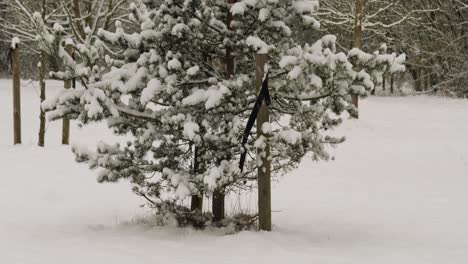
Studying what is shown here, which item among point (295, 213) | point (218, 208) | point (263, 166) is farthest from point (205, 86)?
point (295, 213)

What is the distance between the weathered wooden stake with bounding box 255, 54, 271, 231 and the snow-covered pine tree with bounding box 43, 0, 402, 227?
0.38 ft

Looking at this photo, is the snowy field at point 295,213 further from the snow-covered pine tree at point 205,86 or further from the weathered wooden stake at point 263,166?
the snow-covered pine tree at point 205,86

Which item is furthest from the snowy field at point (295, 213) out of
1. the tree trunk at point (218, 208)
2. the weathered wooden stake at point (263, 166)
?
the tree trunk at point (218, 208)

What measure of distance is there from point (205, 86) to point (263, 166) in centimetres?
130

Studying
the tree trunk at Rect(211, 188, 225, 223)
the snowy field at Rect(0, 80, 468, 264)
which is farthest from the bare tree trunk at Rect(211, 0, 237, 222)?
the snowy field at Rect(0, 80, 468, 264)

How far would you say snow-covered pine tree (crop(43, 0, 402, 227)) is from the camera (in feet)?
20.6

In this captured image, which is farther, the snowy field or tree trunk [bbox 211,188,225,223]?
tree trunk [bbox 211,188,225,223]

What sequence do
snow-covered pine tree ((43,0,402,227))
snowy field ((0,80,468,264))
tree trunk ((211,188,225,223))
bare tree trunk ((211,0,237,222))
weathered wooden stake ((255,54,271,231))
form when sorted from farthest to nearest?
tree trunk ((211,188,225,223)), bare tree trunk ((211,0,237,222)), weathered wooden stake ((255,54,271,231)), snow-covered pine tree ((43,0,402,227)), snowy field ((0,80,468,264))

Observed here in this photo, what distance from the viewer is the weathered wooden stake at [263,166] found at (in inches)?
260

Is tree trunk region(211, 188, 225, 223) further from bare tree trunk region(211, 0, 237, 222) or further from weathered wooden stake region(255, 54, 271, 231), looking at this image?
weathered wooden stake region(255, 54, 271, 231)

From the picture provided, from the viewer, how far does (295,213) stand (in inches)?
366

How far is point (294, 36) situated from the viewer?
7.35 meters

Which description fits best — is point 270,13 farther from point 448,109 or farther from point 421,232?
point 448,109

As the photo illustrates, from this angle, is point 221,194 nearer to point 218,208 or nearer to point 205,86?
point 218,208
